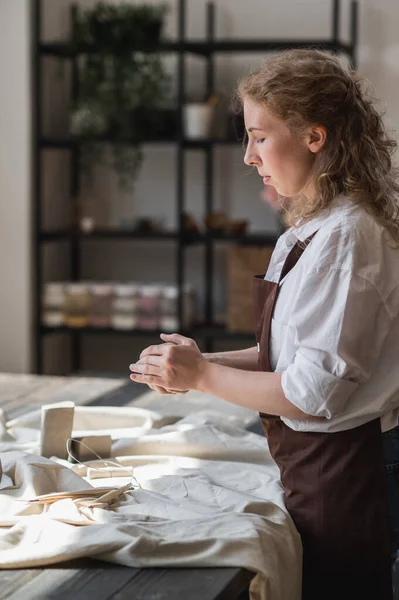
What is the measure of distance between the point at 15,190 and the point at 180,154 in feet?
3.07

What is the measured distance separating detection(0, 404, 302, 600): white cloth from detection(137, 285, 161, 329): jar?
9.97 feet

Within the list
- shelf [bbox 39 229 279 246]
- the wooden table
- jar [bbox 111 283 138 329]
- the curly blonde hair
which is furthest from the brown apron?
jar [bbox 111 283 138 329]

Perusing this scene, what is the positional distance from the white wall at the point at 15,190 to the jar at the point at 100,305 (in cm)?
37

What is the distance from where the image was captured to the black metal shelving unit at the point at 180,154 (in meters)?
5.14

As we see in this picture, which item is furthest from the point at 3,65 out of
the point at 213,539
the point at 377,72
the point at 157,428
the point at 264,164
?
the point at 213,539

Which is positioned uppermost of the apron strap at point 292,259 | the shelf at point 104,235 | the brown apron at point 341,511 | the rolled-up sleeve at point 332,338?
the apron strap at point 292,259

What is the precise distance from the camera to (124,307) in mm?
5312

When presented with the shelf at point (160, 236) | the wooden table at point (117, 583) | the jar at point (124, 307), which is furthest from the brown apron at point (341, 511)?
the jar at point (124, 307)

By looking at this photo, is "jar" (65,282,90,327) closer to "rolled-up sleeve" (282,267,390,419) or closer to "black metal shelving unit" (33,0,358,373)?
"black metal shelving unit" (33,0,358,373)

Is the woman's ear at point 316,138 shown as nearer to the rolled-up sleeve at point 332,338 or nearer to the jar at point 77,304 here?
the rolled-up sleeve at point 332,338

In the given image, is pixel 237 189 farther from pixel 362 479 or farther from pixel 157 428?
pixel 362 479

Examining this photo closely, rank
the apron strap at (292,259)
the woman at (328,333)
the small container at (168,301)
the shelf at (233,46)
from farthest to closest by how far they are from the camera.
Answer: the small container at (168,301), the shelf at (233,46), the apron strap at (292,259), the woman at (328,333)

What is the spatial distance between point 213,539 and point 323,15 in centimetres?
431

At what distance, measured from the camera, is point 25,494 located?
1743mm
